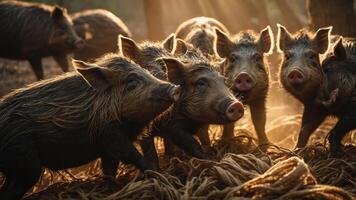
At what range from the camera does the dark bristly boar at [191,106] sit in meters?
4.66

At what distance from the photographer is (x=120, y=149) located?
162 inches

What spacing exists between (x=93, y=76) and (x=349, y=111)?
2321 mm

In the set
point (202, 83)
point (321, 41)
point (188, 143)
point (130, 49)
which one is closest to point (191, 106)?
point (202, 83)

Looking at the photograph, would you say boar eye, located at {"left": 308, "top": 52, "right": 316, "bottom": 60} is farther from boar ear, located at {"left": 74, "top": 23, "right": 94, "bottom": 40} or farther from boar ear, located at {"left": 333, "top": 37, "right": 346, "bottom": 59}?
boar ear, located at {"left": 74, "top": 23, "right": 94, "bottom": 40}

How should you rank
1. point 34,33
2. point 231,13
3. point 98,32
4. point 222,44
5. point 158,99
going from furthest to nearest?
point 231,13, point 98,32, point 34,33, point 222,44, point 158,99

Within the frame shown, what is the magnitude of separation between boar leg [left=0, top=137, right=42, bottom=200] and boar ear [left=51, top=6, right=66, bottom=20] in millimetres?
6882

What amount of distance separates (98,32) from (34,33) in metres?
1.23

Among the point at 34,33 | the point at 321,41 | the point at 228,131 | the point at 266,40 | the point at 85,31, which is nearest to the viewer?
the point at 321,41

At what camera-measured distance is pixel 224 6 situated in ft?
45.4

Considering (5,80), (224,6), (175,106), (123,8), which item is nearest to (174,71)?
(175,106)

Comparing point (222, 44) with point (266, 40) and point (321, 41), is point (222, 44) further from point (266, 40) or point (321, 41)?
point (321, 41)

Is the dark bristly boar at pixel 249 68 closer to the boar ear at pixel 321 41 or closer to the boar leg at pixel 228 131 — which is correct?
the boar leg at pixel 228 131

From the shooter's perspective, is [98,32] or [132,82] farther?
[98,32]

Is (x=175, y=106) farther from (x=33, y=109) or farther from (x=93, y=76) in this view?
(x=33, y=109)
